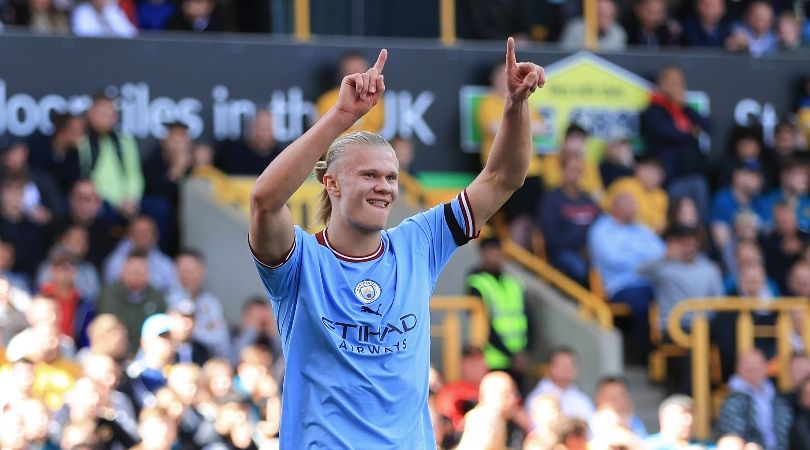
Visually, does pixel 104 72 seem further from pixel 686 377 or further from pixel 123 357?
pixel 686 377

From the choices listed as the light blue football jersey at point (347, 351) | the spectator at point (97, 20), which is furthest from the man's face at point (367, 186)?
the spectator at point (97, 20)

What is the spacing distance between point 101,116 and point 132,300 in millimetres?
2047

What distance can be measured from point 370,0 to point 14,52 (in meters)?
3.28

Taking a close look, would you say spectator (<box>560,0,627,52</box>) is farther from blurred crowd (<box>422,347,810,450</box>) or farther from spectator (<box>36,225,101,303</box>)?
spectator (<box>36,225,101,303</box>)

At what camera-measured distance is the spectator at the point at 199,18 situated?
1495 centimetres

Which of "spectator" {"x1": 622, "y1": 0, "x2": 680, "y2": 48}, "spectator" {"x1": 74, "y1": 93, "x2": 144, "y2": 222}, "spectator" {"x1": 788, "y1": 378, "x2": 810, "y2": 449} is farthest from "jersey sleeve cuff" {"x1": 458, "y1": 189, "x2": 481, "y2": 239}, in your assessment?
"spectator" {"x1": 622, "y1": 0, "x2": 680, "y2": 48}

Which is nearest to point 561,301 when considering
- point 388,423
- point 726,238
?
point 726,238

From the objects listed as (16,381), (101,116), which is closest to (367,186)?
(16,381)

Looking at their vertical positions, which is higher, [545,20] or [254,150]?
[545,20]

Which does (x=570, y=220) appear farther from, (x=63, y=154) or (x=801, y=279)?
(x=63, y=154)

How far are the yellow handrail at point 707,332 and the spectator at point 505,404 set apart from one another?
204 cm

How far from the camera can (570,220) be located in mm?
13938

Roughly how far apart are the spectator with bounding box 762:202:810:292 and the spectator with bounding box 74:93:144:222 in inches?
202

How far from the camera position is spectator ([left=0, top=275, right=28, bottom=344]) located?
1106 centimetres
